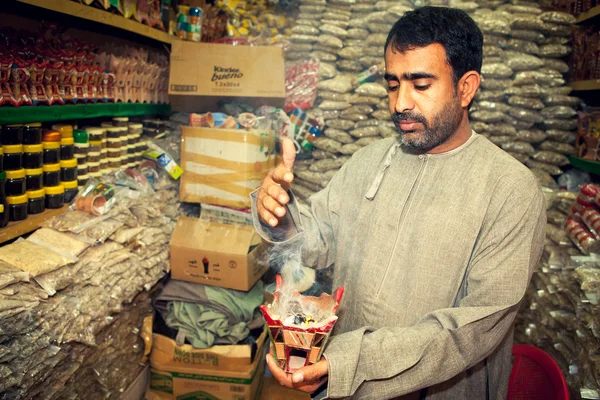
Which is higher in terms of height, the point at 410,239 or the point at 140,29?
the point at 140,29

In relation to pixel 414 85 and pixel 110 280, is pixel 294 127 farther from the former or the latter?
pixel 414 85

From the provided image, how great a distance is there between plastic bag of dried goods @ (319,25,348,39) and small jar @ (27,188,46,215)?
7.48 ft

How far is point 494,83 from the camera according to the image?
3.24 m

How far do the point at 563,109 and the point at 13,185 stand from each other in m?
3.45

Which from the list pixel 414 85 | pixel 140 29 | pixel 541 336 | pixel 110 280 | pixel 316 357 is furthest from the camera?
pixel 140 29

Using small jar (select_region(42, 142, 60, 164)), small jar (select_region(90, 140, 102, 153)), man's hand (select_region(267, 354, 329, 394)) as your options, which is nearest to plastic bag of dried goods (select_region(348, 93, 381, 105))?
small jar (select_region(90, 140, 102, 153))

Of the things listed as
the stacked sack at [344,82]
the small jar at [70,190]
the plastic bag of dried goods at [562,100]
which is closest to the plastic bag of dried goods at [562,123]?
the plastic bag of dried goods at [562,100]

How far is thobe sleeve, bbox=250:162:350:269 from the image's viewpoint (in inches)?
60.4

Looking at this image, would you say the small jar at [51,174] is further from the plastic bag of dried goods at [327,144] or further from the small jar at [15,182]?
the plastic bag of dried goods at [327,144]

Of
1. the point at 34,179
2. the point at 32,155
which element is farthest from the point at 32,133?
the point at 34,179

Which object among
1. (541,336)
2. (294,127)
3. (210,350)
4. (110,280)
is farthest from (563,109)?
(110,280)

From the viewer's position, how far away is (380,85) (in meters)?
3.39

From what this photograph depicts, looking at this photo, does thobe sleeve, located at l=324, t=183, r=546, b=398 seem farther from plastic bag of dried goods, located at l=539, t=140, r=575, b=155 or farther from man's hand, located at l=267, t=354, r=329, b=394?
plastic bag of dried goods, located at l=539, t=140, r=575, b=155

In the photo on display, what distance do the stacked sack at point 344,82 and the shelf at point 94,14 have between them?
3.80ft
